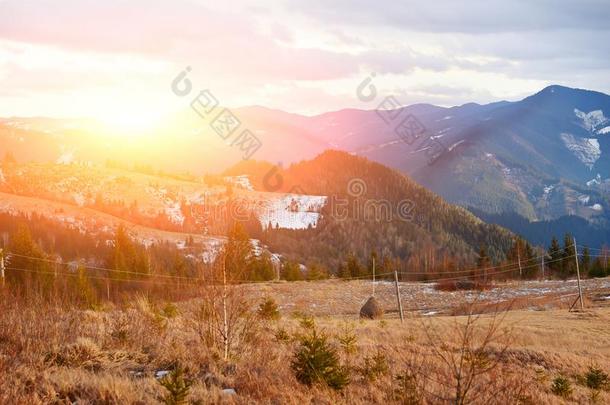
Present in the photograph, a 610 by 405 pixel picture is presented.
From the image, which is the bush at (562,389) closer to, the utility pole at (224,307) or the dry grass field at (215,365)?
the dry grass field at (215,365)

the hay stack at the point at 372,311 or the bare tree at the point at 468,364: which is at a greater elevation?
the bare tree at the point at 468,364

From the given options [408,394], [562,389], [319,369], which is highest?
[319,369]

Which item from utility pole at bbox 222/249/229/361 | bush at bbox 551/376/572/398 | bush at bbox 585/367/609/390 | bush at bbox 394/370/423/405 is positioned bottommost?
bush at bbox 585/367/609/390

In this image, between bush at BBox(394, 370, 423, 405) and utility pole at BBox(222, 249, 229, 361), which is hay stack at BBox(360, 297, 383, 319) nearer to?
utility pole at BBox(222, 249, 229, 361)

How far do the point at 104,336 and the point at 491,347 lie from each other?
1313cm

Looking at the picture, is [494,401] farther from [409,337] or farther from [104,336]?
[409,337]

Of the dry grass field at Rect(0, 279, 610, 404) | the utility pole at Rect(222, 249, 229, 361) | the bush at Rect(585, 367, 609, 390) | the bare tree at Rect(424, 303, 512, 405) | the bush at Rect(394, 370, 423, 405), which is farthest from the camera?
the bush at Rect(585, 367, 609, 390)

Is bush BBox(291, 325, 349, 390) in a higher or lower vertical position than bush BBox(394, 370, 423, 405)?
higher

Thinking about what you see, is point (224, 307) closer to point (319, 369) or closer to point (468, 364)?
point (319, 369)

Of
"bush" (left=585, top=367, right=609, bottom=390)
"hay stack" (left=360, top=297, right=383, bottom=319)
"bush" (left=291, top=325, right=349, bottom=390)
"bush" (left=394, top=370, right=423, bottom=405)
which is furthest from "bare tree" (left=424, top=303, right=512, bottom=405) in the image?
"hay stack" (left=360, top=297, right=383, bottom=319)

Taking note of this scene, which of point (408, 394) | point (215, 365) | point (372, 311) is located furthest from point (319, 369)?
point (372, 311)

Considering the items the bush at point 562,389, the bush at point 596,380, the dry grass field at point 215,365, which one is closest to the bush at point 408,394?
the dry grass field at point 215,365

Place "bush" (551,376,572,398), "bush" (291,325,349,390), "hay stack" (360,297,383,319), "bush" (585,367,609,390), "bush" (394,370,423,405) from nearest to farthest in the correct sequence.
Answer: "bush" (394,370,423,405) → "bush" (291,325,349,390) → "bush" (551,376,572,398) → "bush" (585,367,609,390) → "hay stack" (360,297,383,319)

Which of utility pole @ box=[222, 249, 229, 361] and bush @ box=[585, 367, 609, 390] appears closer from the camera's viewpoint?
utility pole @ box=[222, 249, 229, 361]
